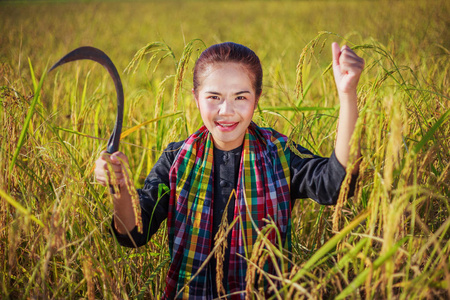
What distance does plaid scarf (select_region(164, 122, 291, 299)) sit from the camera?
1370mm

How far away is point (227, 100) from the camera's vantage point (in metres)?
1.37

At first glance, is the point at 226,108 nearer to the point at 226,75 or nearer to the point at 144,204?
the point at 226,75

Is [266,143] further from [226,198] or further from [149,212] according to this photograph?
[149,212]

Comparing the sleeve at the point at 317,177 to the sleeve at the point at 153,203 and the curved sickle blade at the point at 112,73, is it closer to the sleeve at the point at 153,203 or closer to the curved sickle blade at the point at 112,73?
the sleeve at the point at 153,203

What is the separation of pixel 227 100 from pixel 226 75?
9 cm

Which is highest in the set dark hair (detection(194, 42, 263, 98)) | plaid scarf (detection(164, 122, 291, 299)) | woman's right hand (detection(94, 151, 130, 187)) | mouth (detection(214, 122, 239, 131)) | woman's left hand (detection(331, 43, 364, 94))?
dark hair (detection(194, 42, 263, 98))

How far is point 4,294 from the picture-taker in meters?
1.27

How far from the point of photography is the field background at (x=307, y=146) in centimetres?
103

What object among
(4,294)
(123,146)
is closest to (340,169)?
(4,294)

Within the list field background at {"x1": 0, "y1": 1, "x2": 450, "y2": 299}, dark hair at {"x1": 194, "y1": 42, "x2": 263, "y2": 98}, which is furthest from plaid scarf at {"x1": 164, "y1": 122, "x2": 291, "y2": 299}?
dark hair at {"x1": 194, "y1": 42, "x2": 263, "y2": 98}

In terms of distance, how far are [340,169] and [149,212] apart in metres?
0.72

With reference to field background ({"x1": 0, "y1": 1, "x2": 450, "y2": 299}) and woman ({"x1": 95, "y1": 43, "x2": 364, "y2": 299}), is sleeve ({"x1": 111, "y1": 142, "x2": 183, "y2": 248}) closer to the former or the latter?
woman ({"x1": 95, "y1": 43, "x2": 364, "y2": 299})

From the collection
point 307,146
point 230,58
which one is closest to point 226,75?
point 230,58

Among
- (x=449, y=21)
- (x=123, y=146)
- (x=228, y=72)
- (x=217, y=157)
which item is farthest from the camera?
(x=449, y=21)
